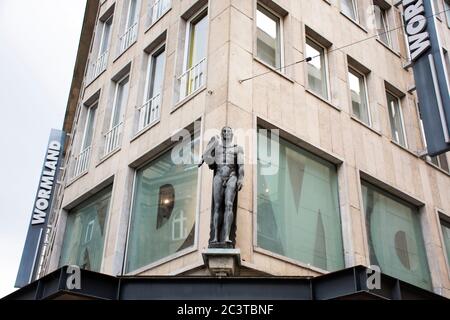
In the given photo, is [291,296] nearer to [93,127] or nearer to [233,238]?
[233,238]

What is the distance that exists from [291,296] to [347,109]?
7.44m

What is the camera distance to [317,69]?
56.6 ft

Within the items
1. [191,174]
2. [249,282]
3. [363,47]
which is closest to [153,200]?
[191,174]

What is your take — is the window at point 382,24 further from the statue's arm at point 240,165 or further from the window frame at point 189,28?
the statue's arm at point 240,165

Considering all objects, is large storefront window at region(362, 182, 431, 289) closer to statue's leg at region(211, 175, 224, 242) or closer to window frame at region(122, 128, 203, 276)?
window frame at region(122, 128, 203, 276)

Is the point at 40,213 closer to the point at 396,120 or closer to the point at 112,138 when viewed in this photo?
the point at 112,138

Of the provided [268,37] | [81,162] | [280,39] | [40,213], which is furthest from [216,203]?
[40,213]

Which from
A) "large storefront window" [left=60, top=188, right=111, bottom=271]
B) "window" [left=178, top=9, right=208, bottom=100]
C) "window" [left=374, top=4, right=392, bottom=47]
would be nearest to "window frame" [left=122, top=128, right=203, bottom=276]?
"large storefront window" [left=60, top=188, right=111, bottom=271]

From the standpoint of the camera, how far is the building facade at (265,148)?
44.0ft

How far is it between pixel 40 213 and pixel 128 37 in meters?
9.58

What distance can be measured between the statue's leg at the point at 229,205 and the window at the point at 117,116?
6419 millimetres

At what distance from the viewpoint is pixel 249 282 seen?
433 inches

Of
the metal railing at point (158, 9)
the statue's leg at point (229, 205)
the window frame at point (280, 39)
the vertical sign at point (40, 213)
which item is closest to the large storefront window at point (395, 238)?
the window frame at point (280, 39)

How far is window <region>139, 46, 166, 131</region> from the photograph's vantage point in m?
16.6
